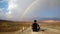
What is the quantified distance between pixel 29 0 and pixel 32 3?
73mm

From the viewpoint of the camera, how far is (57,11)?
2664 mm

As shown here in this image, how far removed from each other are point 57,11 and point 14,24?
2.50ft

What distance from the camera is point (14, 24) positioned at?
2705 millimetres

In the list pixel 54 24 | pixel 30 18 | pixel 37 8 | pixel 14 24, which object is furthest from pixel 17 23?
pixel 54 24

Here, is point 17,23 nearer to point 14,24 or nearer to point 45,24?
point 14,24

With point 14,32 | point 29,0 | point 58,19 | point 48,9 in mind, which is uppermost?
point 29,0

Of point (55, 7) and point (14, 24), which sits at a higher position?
point (55, 7)

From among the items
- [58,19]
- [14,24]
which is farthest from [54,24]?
[14,24]

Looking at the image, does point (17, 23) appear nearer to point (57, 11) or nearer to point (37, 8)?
point (37, 8)

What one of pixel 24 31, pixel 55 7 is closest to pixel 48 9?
pixel 55 7

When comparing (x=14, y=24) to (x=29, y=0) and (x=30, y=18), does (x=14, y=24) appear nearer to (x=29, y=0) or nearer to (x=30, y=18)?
(x=30, y=18)

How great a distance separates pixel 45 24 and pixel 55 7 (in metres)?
0.34

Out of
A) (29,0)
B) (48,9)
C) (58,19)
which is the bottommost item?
(58,19)

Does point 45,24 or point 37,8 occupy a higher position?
point 37,8
